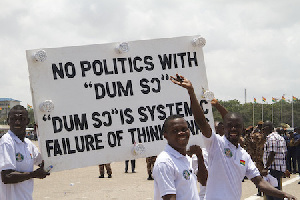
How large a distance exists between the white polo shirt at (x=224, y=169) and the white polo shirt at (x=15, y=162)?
→ 63.2 inches

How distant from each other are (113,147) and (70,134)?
47cm

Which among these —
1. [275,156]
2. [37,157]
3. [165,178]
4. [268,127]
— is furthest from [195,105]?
[268,127]

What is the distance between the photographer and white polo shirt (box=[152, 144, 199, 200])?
138 inches

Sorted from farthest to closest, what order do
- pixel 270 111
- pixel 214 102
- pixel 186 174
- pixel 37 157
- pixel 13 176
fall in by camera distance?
pixel 270 111 < pixel 214 102 < pixel 37 157 < pixel 13 176 < pixel 186 174

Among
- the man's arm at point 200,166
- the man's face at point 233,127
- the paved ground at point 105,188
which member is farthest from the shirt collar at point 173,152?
the paved ground at point 105,188

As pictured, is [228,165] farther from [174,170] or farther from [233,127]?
[174,170]

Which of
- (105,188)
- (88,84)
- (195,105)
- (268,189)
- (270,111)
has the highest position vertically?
(88,84)

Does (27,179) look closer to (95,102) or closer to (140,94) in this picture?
(95,102)

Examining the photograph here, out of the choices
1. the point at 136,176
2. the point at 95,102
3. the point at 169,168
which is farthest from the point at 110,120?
the point at 136,176

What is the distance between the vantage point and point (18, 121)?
4.58 meters

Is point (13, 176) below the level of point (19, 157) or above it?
below

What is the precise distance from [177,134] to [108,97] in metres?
1.77

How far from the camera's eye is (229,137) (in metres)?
4.57

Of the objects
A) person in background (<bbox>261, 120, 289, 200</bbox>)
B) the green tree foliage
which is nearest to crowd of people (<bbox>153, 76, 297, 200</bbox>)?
person in background (<bbox>261, 120, 289, 200</bbox>)
